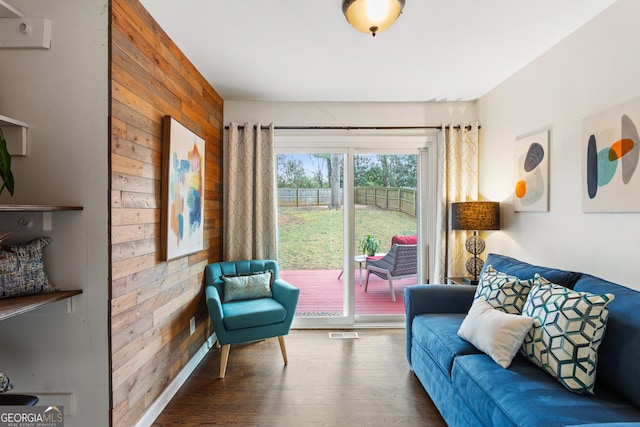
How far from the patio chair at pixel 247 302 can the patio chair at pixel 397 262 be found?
1.14 meters

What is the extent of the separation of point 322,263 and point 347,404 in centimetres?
162

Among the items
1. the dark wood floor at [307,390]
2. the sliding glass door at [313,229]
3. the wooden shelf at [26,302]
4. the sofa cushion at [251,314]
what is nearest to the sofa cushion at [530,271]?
the dark wood floor at [307,390]

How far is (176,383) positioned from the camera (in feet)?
7.47

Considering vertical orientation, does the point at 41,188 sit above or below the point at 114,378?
above

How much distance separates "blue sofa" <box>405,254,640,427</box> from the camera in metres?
1.25

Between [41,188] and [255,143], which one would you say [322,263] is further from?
[41,188]

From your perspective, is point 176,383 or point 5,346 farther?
point 176,383

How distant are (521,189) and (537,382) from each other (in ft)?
5.70

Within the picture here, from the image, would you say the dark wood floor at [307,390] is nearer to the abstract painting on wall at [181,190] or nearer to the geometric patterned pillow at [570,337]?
the geometric patterned pillow at [570,337]

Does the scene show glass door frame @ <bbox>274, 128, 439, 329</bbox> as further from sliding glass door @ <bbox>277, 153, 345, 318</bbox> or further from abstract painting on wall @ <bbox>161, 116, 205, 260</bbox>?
abstract painting on wall @ <bbox>161, 116, 205, 260</bbox>

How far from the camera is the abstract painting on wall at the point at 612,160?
1.71 m

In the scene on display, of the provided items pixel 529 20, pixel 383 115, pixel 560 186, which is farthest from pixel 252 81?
pixel 560 186

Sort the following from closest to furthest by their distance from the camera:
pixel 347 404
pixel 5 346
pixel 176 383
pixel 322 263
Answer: pixel 5 346 → pixel 347 404 → pixel 176 383 → pixel 322 263

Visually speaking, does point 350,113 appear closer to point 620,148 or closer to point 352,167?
point 352,167
